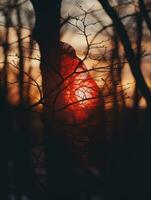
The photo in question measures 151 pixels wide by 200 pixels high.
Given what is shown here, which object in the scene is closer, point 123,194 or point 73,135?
point 73,135

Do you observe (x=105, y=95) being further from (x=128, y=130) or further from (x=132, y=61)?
(x=128, y=130)

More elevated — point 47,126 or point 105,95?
point 105,95

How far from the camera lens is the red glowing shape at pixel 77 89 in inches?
177

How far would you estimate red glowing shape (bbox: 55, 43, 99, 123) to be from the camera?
14.7 ft

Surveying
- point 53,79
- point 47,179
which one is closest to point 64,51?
point 53,79

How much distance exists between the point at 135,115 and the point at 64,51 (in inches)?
216

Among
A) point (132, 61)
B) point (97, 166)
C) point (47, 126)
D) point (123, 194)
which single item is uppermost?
point (132, 61)

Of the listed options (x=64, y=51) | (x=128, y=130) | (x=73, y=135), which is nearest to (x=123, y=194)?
(x=128, y=130)

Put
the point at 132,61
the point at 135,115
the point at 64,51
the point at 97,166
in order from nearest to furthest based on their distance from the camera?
1. the point at 64,51
2. the point at 132,61
3. the point at 97,166
4. the point at 135,115

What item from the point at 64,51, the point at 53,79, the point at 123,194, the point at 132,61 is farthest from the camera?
the point at 123,194

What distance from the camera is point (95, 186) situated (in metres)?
7.11

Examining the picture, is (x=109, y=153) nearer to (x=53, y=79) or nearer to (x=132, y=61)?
(x=132, y=61)

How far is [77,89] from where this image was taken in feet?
14.8

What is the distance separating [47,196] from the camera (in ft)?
16.2
